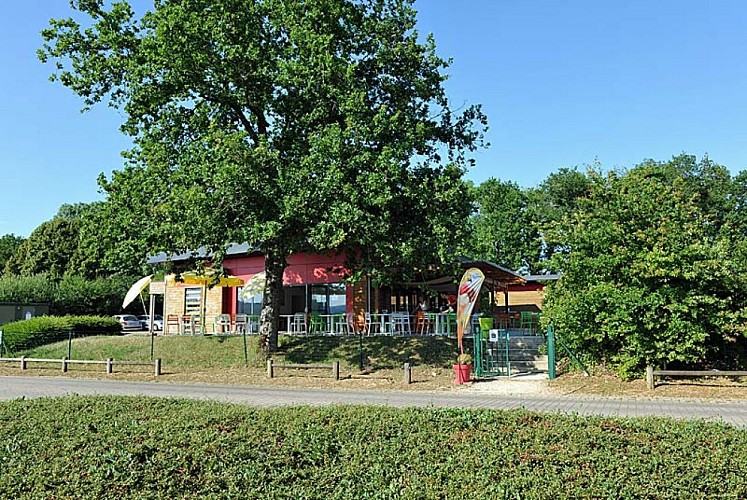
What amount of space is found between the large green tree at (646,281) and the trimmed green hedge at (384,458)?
35.2 feet

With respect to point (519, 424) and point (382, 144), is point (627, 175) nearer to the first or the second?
point (382, 144)

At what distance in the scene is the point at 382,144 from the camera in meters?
18.2

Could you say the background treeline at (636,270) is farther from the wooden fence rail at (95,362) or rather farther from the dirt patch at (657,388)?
the wooden fence rail at (95,362)

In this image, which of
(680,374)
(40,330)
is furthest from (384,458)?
(40,330)

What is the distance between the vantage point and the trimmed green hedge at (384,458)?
14.9ft

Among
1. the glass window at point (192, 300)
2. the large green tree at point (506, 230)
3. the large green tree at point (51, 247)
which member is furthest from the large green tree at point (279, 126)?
the large green tree at point (51, 247)

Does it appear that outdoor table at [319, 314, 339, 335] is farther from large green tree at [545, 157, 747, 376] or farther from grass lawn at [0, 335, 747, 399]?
large green tree at [545, 157, 747, 376]

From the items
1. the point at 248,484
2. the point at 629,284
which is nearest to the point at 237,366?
the point at 629,284

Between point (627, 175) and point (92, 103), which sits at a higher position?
point (92, 103)

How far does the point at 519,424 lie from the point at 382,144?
44.1 ft

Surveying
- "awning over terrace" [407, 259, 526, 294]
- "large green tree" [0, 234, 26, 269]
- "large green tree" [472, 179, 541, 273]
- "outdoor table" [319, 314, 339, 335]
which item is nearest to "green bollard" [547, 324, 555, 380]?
"awning over terrace" [407, 259, 526, 294]

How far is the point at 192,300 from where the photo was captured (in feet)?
102

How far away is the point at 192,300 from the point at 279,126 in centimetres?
1422

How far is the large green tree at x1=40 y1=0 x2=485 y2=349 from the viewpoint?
57.0ft
